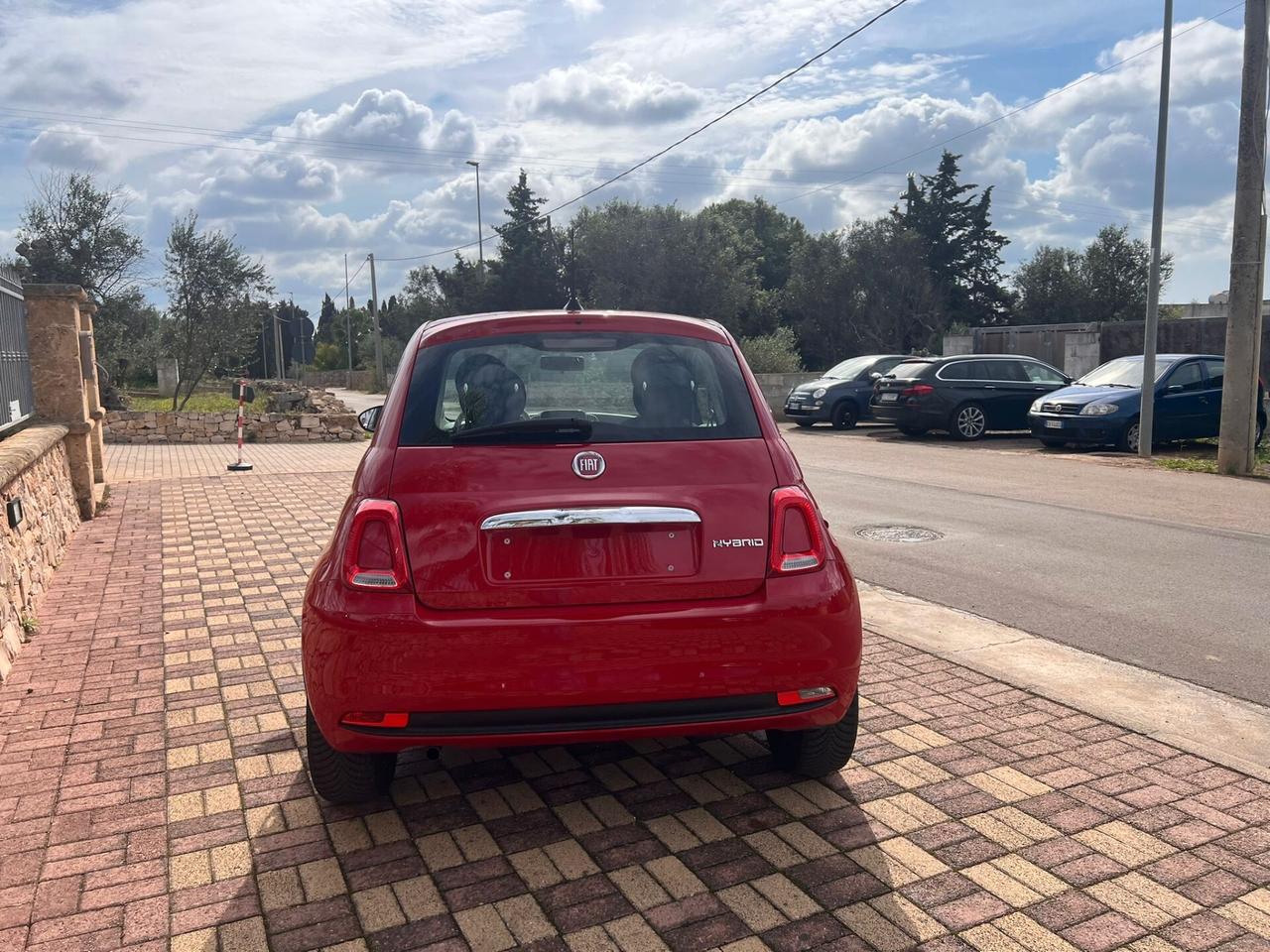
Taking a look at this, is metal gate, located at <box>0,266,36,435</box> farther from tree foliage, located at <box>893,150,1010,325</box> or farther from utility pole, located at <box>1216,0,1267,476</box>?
tree foliage, located at <box>893,150,1010,325</box>

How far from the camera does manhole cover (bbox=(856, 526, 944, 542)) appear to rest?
8.69 metres

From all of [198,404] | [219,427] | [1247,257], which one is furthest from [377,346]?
[1247,257]

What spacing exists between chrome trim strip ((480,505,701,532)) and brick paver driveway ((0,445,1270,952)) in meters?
1.03

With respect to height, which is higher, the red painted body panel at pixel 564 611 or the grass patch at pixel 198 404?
the red painted body panel at pixel 564 611

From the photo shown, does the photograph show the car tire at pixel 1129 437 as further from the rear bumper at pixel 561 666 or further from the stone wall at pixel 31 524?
the rear bumper at pixel 561 666

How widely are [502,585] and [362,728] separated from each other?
604 mm

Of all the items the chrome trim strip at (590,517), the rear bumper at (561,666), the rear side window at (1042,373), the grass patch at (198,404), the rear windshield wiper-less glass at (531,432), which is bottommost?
the grass patch at (198,404)

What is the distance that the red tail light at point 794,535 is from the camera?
10.7 ft

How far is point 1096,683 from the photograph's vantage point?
A: 15.8ft

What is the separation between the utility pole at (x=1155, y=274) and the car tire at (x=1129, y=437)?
0.17m

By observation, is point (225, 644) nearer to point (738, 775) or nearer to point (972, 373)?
point (738, 775)

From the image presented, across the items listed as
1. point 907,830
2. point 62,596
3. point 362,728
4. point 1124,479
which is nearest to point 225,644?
point 62,596

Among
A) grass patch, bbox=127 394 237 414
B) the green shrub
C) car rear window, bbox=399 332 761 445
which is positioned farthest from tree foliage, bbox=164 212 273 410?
car rear window, bbox=399 332 761 445

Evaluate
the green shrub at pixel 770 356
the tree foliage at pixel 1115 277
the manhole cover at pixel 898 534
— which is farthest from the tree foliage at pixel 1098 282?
the manhole cover at pixel 898 534
